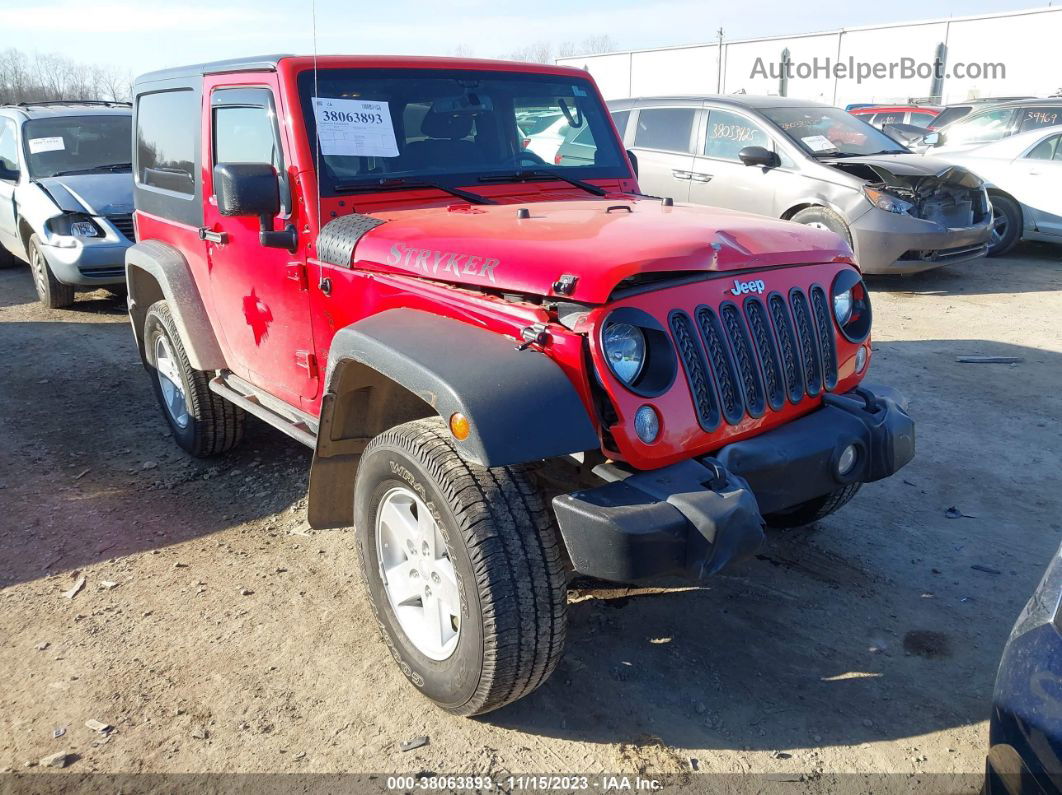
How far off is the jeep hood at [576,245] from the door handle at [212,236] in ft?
2.82

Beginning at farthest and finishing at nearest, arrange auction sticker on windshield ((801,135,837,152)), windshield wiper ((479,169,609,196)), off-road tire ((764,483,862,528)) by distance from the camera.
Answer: auction sticker on windshield ((801,135,837,152)), windshield wiper ((479,169,609,196)), off-road tire ((764,483,862,528))

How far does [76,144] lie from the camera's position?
8469 millimetres

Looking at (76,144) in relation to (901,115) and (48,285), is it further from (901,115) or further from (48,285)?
(901,115)

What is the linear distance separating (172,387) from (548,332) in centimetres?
312

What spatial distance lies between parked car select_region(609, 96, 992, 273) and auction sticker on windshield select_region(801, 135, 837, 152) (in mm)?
15

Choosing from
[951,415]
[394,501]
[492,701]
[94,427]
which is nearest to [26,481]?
[94,427]

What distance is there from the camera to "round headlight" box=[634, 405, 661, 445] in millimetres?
2383

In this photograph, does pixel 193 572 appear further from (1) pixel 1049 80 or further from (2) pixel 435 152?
(1) pixel 1049 80

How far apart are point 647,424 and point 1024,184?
929cm

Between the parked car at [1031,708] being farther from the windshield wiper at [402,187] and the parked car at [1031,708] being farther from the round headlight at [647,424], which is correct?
the windshield wiper at [402,187]

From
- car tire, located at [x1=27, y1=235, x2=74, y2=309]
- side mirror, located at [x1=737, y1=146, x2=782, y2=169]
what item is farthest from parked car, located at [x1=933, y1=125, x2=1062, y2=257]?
car tire, located at [x1=27, y1=235, x2=74, y2=309]

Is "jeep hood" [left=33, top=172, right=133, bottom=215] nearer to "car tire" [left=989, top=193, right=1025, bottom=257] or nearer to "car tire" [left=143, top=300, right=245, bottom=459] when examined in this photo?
"car tire" [left=143, top=300, right=245, bottom=459]

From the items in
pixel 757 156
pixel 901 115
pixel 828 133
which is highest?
pixel 901 115

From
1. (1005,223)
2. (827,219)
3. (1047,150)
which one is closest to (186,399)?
(827,219)
